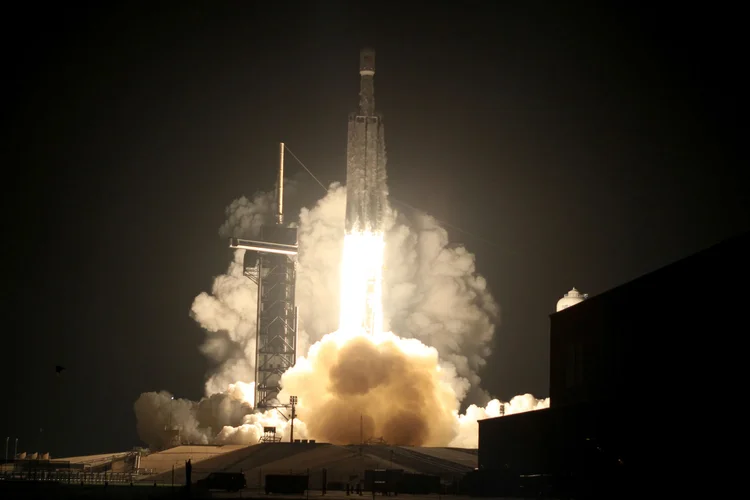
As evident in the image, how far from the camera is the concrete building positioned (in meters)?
48.3

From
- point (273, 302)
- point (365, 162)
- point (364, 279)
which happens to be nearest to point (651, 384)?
point (364, 279)

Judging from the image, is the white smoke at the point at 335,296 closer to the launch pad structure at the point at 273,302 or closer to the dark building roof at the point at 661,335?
the launch pad structure at the point at 273,302

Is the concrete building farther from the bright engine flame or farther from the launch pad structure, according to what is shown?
the launch pad structure

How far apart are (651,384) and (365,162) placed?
1574 inches

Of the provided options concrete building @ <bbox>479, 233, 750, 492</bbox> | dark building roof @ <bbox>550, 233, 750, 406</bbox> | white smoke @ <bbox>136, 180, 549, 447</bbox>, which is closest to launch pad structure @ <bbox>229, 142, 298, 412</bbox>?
white smoke @ <bbox>136, 180, 549, 447</bbox>

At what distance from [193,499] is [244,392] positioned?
47.3 m

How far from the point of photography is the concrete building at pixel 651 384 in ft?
159

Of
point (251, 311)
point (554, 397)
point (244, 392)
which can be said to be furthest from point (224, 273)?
point (554, 397)

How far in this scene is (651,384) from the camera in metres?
55.3

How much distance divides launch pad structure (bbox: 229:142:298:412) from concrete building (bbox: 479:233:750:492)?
118 ft

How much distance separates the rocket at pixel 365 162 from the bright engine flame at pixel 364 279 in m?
0.95

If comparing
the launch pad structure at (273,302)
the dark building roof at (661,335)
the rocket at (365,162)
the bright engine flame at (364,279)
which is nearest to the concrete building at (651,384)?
the dark building roof at (661,335)

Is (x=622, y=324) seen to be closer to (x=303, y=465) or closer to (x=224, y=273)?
(x=303, y=465)

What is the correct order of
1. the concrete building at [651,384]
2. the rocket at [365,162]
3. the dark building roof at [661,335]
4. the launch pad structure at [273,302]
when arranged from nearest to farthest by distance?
the concrete building at [651,384]
the dark building roof at [661,335]
the rocket at [365,162]
the launch pad structure at [273,302]
